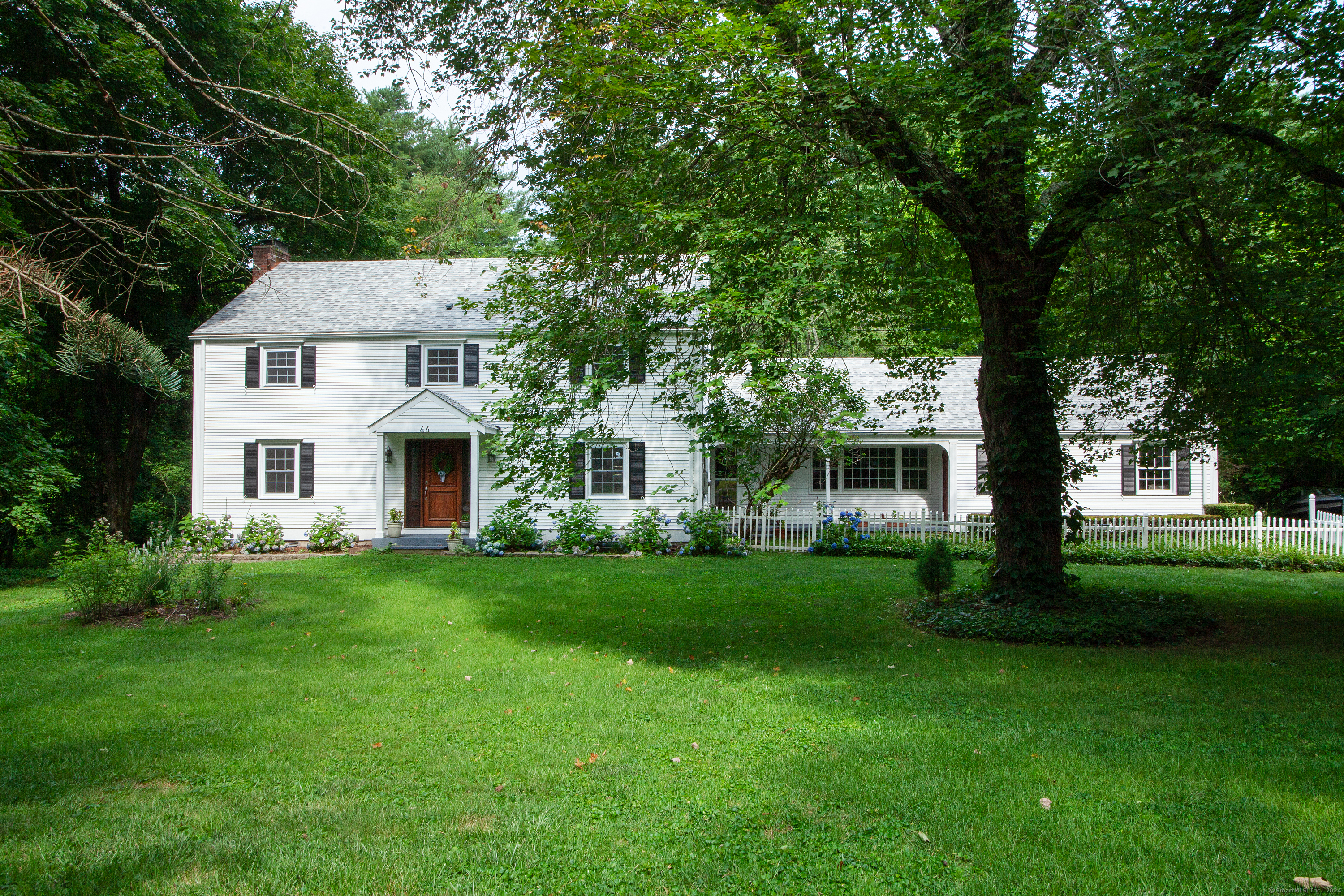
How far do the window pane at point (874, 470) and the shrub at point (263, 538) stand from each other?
14.7 meters

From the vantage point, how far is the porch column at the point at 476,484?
739 inches

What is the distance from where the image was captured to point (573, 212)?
8.80 metres

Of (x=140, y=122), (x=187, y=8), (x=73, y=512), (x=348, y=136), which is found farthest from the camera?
(x=73, y=512)

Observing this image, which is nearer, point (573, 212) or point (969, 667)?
point (969, 667)

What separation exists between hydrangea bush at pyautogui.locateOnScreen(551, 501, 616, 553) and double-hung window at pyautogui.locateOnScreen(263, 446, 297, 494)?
21.1 ft

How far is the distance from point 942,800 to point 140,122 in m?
4.92

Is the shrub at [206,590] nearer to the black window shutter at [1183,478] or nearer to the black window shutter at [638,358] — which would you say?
the black window shutter at [638,358]

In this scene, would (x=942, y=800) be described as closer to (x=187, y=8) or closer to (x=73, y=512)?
(x=187, y=8)

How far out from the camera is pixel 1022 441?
9.62 m

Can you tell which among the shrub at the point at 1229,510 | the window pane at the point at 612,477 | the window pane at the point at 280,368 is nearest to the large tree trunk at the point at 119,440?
the window pane at the point at 280,368

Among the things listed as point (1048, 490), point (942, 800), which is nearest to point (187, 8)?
point (1048, 490)

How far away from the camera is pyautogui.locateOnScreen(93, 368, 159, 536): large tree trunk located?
20.4 metres

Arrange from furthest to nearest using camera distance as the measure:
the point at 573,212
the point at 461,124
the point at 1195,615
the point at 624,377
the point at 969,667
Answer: the point at 461,124
the point at 1195,615
the point at 573,212
the point at 624,377
the point at 969,667

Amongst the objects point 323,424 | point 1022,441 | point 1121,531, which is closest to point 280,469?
point 323,424
